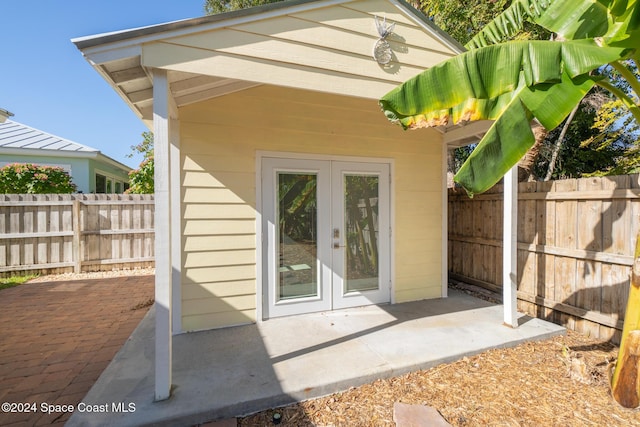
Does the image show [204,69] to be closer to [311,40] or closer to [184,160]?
[311,40]

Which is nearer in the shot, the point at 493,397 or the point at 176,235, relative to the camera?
the point at 493,397

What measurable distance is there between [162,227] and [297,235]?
2064mm

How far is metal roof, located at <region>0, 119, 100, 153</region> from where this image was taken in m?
9.47

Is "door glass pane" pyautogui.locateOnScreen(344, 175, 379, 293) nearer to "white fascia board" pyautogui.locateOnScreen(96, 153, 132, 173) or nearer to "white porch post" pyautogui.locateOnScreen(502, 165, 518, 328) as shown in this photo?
"white porch post" pyautogui.locateOnScreen(502, 165, 518, 328)

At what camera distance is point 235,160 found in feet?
12.8

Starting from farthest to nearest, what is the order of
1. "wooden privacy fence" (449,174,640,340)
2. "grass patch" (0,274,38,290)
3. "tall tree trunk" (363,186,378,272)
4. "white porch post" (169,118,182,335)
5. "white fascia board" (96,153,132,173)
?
"white fascia board" (96,153,132,173) < "grass patch" (0,274,38,290) < "tall tree trunk" (363,186,378,272) < "white porch post" (169,118,182,335) < "wooden privacy fence" (449,174,640,340)

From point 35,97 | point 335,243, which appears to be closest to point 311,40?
point 335,243

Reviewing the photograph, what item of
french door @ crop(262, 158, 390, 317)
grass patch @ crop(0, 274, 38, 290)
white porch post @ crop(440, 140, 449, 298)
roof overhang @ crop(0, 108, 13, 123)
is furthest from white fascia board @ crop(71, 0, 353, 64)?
grass patch @ crop(0, 274, 38, 290)

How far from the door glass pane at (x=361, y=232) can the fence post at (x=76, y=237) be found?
6567 millimetres

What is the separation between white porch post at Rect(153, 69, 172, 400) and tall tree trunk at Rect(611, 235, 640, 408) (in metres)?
3.72

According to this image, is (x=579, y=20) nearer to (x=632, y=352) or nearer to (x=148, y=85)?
(x=632, y=352)

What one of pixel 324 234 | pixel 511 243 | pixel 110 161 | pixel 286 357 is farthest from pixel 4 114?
pixel 511 243

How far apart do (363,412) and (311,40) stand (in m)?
3.21

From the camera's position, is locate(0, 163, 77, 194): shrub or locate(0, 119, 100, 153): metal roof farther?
locate(0, 119, 100, 153): metal roof
